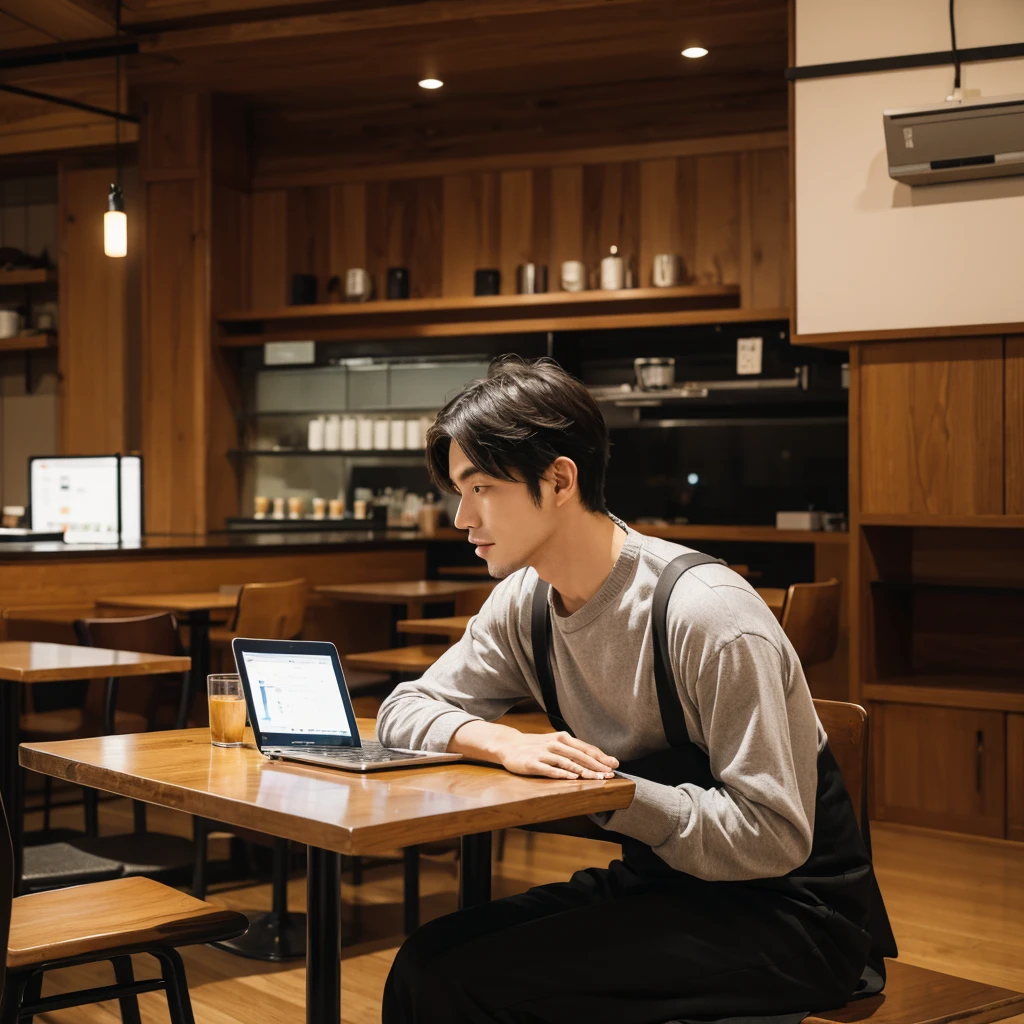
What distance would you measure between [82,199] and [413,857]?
6.98 meters

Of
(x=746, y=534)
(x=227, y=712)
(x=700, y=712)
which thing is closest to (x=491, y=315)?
(x=746, y=534)

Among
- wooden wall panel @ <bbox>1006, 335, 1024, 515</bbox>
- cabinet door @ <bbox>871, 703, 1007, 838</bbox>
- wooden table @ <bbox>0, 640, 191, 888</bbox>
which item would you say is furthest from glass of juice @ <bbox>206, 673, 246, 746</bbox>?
wooden wall panel @ <bbox>1006, 335, 1024, 515</bbox>

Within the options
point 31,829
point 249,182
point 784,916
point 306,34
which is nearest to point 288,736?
point 784,916

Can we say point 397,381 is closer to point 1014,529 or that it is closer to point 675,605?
point 1014,529

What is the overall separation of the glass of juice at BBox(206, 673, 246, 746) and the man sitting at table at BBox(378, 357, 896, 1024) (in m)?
0.21

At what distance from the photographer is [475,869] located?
1.97m

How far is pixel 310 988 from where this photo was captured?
1.61 m

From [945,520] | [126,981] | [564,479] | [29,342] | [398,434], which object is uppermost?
[29,342]

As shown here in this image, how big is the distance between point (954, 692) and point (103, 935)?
385 cm

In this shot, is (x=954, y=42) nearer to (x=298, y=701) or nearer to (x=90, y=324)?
(x=298, y=701)

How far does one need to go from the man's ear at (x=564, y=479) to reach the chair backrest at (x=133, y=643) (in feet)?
9.64

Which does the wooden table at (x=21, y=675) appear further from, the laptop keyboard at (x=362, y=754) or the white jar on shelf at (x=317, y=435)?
the white jar on shelf at (x=317, y=435)

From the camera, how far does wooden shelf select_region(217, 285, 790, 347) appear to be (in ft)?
25.0

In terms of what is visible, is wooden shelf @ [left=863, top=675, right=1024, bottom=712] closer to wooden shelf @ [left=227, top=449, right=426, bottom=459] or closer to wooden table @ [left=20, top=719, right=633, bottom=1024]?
wooden table @ [left=20, top=719, right=633, bottom=1024]
